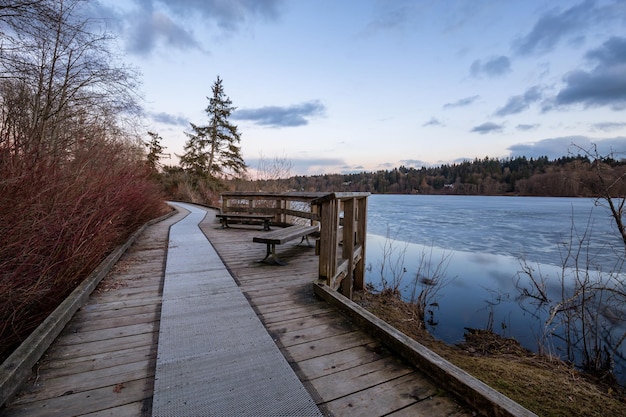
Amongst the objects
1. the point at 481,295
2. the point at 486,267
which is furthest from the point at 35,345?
the point at 486,267

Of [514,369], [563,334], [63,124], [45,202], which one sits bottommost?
[563,334]

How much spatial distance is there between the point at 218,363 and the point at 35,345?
3.76 feet

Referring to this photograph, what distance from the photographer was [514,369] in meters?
3.60

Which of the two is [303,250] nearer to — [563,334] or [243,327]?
[243,327]

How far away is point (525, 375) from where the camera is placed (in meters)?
3.46

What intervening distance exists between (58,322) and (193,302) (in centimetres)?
101

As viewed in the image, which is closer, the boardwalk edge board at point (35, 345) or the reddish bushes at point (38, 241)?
the boardwalk edge board at point (35, 345)

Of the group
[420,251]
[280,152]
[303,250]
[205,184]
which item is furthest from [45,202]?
[205,184]

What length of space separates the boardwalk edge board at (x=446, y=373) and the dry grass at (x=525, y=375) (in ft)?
6.31

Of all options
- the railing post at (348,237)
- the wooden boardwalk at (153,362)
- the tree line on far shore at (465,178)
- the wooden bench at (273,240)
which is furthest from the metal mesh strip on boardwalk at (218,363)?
the tree line on far shore at (465,178)

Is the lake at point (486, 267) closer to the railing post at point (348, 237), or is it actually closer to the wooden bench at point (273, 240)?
the railing post at point (348, 237)

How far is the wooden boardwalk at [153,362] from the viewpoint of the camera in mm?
1499

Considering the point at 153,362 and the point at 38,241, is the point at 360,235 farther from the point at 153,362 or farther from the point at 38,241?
the point at 38,241

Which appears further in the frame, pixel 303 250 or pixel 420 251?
pixel 420 251
